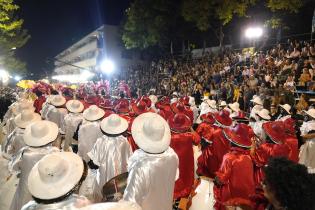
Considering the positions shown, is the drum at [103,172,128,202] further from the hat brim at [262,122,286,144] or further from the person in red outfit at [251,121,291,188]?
the hat brim at [262,122,286,144]

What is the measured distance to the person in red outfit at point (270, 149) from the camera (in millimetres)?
4762

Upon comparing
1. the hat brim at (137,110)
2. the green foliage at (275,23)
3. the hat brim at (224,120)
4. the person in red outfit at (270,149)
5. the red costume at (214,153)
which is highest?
the green foliage at (275,23)

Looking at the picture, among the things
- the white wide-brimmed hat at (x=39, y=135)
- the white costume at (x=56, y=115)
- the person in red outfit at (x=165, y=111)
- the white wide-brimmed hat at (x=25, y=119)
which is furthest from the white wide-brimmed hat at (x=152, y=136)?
the white costume at (x=56, y=115)

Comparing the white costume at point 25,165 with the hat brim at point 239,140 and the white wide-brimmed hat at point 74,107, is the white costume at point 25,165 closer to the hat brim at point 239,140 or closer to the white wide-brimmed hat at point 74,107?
the hat brim at point 239,140

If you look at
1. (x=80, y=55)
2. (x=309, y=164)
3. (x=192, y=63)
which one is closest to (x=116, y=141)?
(x=309, y=164)

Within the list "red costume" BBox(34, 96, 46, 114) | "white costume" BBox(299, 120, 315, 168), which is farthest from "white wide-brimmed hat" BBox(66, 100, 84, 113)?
"white costume" BBox(299, 120, 315, 168)

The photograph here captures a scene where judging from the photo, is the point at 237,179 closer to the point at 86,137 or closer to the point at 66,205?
the point at 66,205

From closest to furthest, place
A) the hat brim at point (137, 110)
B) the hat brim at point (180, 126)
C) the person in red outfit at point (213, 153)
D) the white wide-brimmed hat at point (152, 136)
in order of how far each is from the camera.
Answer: the white wide-brimmed hat at point (152, 136) < the hat brim at point (180, 126) < the person in red outfit at point (213, 153) < the hat brim at point (137, 110)

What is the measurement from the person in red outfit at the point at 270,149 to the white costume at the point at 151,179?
1421 mm

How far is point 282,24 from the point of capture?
22.5m

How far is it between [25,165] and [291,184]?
3840 mm

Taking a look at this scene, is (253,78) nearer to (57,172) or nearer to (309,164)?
(309,164)

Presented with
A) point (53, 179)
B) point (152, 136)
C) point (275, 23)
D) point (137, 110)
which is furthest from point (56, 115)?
point (275, 23)

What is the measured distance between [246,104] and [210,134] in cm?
997
